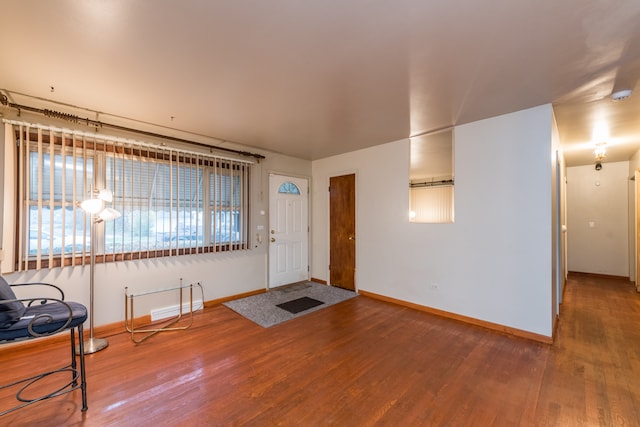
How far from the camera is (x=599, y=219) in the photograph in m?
5.59

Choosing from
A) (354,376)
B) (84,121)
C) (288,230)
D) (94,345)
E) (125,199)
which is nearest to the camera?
(354,376)

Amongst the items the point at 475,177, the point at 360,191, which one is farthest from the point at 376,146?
the point at 475,177

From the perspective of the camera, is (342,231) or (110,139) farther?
(342,231)

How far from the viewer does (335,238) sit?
16.3ft

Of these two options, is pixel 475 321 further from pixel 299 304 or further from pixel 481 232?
pixel 299 304

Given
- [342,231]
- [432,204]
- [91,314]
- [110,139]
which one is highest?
[110,139]

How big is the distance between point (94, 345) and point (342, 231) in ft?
11.8

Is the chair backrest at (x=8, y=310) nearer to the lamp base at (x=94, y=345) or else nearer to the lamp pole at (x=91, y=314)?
the lamp pole at (x=91, y=314)

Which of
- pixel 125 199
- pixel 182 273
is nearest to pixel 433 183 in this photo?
pixel 182 273

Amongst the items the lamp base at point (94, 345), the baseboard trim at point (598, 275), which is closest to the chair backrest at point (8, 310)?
the lamp base at point (94, 345)

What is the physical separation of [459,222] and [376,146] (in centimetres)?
176

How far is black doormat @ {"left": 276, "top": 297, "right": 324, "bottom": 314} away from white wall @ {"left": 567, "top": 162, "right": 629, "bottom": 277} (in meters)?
6.04

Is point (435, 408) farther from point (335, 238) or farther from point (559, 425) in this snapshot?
point (335, 238)

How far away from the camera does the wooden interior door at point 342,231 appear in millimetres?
4672
